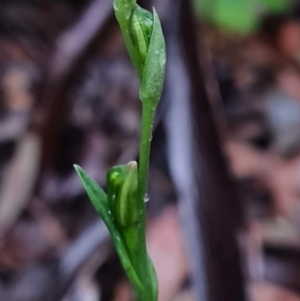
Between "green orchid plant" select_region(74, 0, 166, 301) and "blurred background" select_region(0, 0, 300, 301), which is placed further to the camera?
"blurred background" select_region(0, 0, 300, 301)

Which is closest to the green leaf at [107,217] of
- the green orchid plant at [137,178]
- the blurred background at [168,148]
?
the green orchid plant at [137,178]

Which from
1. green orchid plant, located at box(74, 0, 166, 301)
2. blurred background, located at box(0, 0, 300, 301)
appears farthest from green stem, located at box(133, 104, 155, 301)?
blurred background, located at box(0, 0, 300, 301)

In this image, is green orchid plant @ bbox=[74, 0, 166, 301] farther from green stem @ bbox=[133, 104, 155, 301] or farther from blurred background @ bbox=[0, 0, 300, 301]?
blurred background @ bbox=[0, 0, 300, 301]

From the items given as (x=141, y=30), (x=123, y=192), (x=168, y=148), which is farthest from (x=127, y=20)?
(x=168, y=148)

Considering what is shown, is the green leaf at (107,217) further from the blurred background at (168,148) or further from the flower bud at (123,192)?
the blurred background at (168,148)

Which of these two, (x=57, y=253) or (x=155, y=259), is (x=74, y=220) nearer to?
(x=57, y=253)

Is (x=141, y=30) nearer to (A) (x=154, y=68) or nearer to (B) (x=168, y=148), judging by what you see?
(A) (x=154, y=68)
